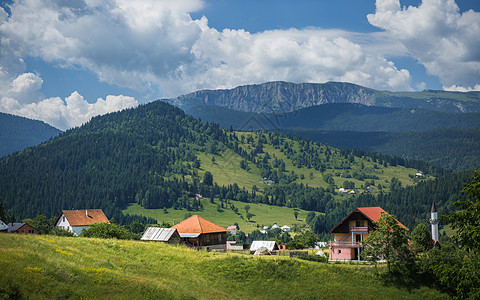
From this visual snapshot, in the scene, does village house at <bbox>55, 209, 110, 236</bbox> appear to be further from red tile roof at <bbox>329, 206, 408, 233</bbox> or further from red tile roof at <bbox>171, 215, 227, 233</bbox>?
red tile roof at <bbox>329, 206, 408, 233</bbox>

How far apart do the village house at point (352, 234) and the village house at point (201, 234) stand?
22040mm

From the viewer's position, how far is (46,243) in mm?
54219

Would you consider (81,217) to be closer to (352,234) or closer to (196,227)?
(196,227)

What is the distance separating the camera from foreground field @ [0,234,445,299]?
3997 cm

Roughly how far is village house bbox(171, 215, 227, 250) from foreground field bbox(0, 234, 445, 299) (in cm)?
1774

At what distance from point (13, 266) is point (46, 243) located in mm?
15548

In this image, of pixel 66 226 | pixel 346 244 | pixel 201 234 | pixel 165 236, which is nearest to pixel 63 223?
pixel 66 226

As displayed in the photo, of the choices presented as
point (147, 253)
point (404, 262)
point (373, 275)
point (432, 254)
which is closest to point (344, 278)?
point (373, 275)

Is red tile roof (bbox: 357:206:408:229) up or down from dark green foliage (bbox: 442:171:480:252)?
down

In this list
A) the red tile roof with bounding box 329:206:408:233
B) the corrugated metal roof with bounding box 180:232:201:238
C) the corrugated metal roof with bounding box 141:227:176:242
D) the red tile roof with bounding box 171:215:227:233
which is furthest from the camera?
the red tile roof with bounding box 171:215:227:233

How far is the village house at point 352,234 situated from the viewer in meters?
78.3

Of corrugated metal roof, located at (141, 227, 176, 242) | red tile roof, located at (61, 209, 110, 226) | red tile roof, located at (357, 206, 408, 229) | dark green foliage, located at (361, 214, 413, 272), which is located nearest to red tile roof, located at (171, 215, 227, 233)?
corrugated metal roof, located at (141, 227, 176, 242)

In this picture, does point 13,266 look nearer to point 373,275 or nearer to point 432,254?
point 373,275

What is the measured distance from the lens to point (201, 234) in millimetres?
86875
